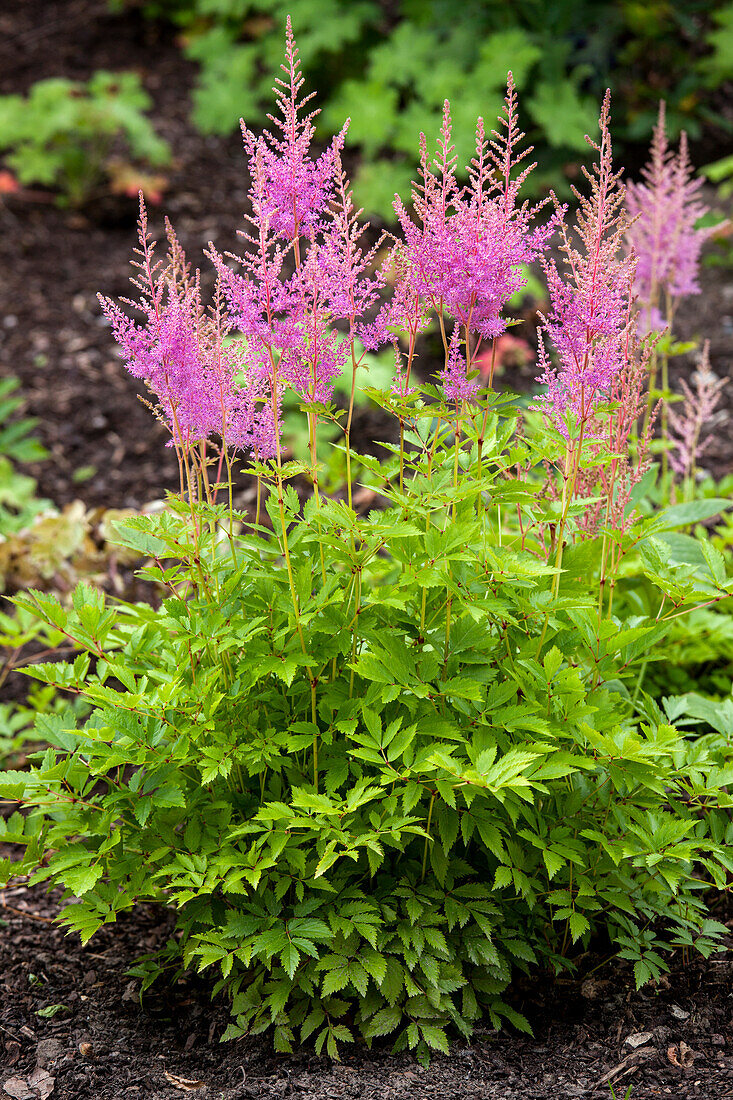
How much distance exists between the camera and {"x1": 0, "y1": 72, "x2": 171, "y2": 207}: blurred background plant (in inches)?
263

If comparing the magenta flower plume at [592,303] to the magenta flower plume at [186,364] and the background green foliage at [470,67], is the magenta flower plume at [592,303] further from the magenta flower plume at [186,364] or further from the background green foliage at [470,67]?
the background green foliage at [470,67]

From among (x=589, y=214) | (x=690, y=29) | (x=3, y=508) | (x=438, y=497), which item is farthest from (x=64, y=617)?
(x=690, y=29)

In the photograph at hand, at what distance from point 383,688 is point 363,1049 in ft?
2.70

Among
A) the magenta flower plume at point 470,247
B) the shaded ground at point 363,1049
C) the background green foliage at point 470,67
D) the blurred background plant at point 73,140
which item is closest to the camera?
the magenta flower plume at point 470,247

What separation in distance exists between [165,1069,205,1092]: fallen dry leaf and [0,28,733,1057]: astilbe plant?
17 cm

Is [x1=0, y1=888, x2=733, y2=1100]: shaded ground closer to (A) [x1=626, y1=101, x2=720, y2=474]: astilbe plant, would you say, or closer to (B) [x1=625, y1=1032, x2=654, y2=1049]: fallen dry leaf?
(B) [x1=625, y1=1032, x2=654, y2=1049]: fallen dry leaf

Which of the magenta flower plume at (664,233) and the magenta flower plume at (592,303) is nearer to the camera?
the magenta flower plume at (592,303)

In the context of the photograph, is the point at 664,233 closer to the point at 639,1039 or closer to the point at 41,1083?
the point at 639,1039

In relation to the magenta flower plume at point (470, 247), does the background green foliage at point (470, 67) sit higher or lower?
higher

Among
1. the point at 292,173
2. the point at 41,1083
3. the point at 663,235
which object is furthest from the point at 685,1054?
the point at 663,235

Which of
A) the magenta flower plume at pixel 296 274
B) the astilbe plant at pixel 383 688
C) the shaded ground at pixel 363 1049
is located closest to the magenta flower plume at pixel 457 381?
the astilbe plant at pixel 383 688

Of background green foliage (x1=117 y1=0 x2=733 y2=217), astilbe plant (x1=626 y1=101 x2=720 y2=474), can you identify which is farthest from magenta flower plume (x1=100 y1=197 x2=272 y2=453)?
background green foliage (x1=117 y1=0 x2=733 y2=217)

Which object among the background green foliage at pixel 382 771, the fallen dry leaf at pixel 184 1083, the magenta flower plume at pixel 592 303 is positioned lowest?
the fallen dry leaf at pixel 184 1083

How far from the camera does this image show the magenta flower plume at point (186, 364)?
200 centimetres
